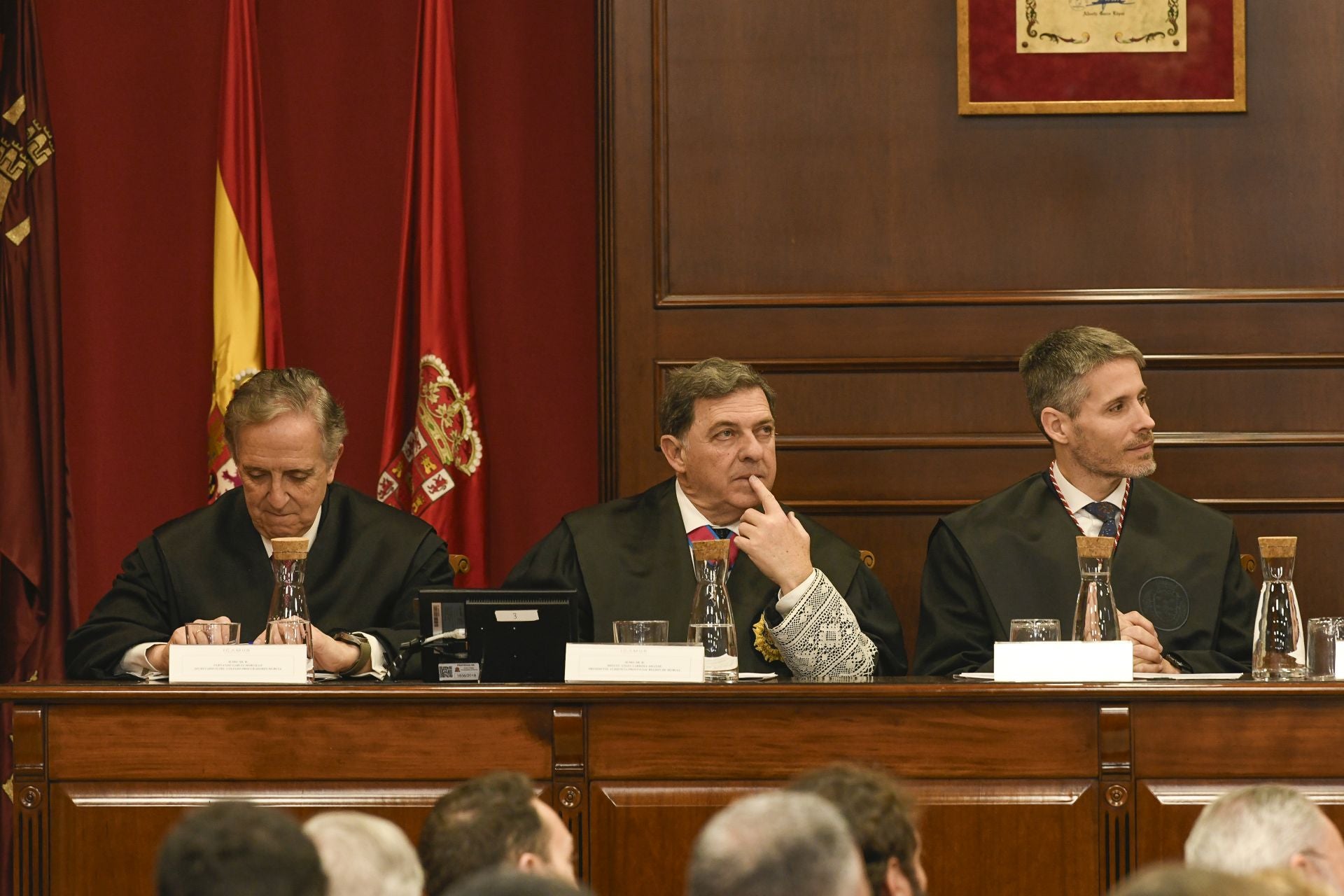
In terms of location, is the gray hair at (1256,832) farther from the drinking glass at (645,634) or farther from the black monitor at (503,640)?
the black monitor at (503,640)

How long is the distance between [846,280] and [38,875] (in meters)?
2.65

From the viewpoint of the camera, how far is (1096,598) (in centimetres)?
329

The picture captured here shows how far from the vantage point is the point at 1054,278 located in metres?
4.71

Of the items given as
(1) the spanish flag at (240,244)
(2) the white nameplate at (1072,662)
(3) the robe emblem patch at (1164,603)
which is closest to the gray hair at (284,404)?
(1) the spanish flag at (240,244)

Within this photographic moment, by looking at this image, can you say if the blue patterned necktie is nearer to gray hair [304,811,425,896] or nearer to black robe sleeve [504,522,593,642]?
black robe sleeve [504,522,593,642]

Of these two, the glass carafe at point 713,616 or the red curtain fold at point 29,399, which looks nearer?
the glass carafe at point 713,616

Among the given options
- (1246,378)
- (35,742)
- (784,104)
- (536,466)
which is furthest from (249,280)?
(1246,378)

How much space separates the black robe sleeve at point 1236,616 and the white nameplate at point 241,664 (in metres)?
1.99

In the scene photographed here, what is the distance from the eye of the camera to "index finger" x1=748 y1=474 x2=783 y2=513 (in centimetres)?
389

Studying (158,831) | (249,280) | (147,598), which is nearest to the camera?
(158,831)

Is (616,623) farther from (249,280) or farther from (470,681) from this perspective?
(249,280)

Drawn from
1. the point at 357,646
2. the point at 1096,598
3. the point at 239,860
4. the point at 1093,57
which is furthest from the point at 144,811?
the point at 1093,57

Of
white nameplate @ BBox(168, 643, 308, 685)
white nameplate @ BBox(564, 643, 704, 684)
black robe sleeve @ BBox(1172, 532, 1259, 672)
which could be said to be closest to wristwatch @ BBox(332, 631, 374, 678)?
white nameplate @ BBox(168, 643, 308, 685)

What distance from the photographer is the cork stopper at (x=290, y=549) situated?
3.35 meters
